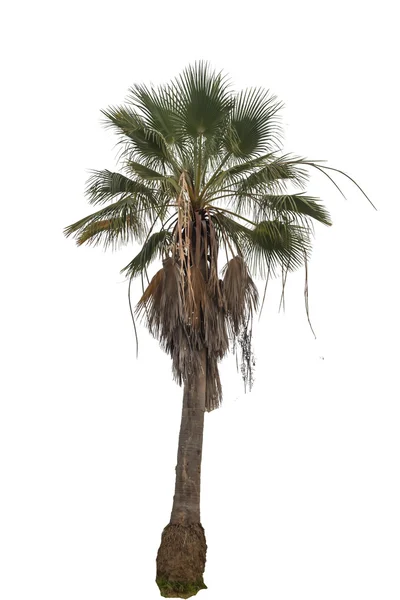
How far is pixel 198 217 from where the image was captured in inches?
487

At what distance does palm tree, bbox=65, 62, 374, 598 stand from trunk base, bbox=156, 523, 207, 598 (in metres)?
0.03

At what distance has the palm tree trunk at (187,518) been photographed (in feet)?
37.4

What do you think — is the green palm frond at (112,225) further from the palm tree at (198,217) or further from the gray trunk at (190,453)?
the gray trunk at (190,453)

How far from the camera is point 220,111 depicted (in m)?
11.9

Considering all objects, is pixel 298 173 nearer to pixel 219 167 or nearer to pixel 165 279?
pixel 219 167

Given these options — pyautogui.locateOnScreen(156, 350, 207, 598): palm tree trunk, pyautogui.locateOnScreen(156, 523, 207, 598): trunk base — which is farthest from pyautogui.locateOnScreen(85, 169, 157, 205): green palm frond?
pyautogui.locateOnScreen(156, 523, 207, 598): trunk base

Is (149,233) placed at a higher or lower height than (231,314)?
higher

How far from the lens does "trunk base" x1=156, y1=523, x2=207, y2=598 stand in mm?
11359

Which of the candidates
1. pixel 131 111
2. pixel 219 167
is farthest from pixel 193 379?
pixel 131 111

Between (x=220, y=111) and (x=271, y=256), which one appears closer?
(x=220, y=111)

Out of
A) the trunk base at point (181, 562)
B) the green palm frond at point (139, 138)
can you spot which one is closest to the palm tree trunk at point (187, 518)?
the trunk base at point (181, 562)

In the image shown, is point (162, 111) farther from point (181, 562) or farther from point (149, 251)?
point (181, 562)

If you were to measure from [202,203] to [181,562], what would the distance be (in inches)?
193

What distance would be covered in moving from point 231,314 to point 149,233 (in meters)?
1.65
